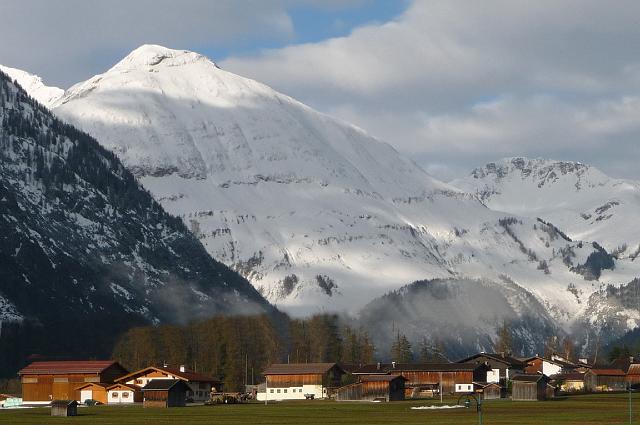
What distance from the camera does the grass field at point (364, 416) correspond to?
142 m

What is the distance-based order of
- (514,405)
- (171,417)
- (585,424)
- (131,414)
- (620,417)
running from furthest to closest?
(514,405) < (131,414) < (171,417) < (620,417) < (585,424)

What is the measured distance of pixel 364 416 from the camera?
156 m

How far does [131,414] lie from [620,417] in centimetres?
5687

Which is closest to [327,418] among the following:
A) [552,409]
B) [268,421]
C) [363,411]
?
[268,421]

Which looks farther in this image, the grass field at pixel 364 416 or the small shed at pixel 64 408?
the small shed at pixel 64 408

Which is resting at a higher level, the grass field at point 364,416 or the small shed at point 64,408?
the small shed at point 64,408

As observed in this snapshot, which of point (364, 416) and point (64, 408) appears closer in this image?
point (364, 416)

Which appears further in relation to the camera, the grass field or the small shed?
the small shed

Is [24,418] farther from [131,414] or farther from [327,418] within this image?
[327,418]

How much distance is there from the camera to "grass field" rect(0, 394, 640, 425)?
142 m

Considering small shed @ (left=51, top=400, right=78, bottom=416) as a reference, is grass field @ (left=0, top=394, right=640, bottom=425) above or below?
below

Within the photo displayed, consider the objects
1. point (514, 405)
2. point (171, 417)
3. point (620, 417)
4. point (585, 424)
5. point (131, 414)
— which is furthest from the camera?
point (514, 405)

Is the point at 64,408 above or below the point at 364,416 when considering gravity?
above

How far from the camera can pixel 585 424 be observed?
134m
